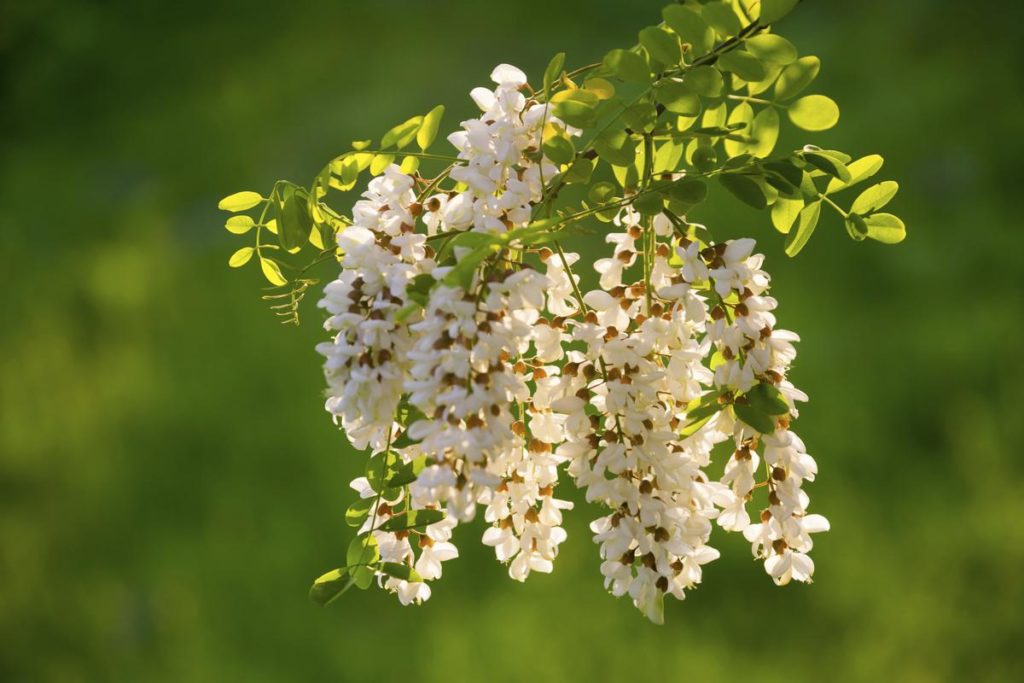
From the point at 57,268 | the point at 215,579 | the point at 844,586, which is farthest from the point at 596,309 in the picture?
the point at 57,268

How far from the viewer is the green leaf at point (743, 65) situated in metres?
0.60

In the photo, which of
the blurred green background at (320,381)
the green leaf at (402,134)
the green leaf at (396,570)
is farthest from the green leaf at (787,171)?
the blurred green background at (320,381)

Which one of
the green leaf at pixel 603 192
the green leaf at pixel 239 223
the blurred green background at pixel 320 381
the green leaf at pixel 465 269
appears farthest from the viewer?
the blurred green background at pixel 320 381

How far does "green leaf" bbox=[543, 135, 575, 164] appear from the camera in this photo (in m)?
0.61

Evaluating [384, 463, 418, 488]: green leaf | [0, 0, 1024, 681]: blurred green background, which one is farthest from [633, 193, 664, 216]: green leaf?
[0, 0, 1024, 681]: blurred green background

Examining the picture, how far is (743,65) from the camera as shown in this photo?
0.60m

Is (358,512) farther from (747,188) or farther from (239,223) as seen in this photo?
(747,188)

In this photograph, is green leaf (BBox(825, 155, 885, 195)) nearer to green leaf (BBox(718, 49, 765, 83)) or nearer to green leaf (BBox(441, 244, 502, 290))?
green leaf (BBox(718, 49, 765, 83))

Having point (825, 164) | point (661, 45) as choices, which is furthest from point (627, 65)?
point (825, 164)

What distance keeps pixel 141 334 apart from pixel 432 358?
2.38 meters

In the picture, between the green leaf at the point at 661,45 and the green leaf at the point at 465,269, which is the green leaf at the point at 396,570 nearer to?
the green leaf at the point at 465,269

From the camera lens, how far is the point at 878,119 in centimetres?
287

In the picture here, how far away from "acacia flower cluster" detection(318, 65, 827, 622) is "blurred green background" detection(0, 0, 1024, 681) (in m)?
1.19

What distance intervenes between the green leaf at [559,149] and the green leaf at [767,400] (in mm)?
180
